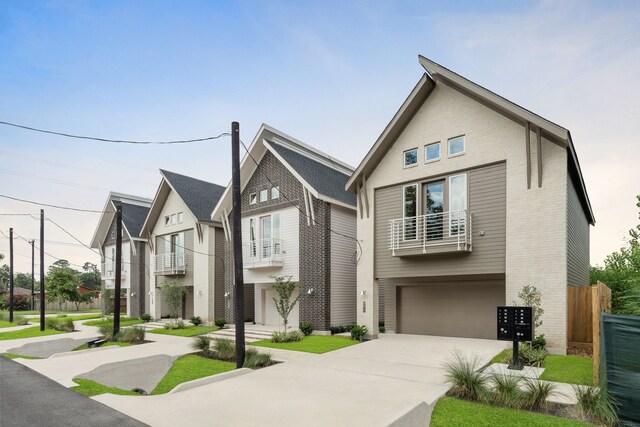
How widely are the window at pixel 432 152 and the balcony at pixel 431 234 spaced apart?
2.23 metres

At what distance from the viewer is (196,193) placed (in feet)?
90.3

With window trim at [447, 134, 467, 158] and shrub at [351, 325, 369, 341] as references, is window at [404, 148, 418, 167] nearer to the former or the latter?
window trim at [447, 134, 467, 158]

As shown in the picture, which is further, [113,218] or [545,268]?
[113,218]

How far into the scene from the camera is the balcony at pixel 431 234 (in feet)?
45.1

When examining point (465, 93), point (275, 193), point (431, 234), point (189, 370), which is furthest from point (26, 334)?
point (465, 93)

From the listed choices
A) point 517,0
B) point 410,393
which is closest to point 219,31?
point 517,0

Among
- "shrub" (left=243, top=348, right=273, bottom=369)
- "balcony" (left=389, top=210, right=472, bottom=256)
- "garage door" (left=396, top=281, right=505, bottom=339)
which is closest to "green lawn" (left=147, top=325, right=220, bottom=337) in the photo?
"shrub" (left=243, top=348, right=273, bottom=369)

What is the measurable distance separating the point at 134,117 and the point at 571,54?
16266 millimetres

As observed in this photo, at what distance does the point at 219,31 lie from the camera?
13.2 metres

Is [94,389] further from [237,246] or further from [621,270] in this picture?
[621,270]

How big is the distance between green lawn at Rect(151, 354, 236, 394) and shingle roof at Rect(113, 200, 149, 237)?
21224 mm

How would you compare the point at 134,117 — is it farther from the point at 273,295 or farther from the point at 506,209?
the point at 506,209

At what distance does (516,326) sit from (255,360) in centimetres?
700

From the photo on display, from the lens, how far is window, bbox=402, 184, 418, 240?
15.4 metres
